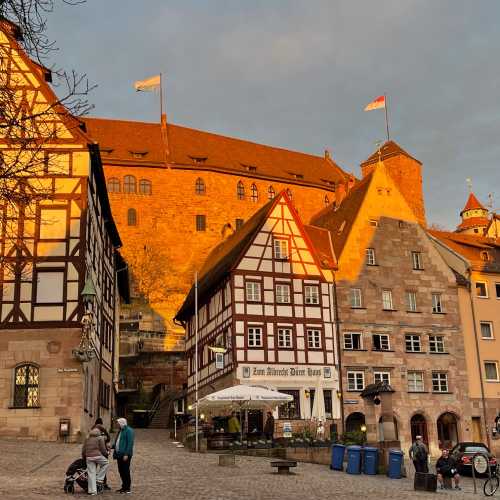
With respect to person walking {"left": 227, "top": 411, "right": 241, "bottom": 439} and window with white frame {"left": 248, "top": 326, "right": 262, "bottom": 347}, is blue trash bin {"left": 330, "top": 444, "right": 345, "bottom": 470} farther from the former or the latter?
window with white frame {"left": 248, "top": 326, "right": 262, "bottom": 347}

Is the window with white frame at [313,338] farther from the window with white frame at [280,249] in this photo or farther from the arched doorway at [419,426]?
the arched doorway at [419,426]

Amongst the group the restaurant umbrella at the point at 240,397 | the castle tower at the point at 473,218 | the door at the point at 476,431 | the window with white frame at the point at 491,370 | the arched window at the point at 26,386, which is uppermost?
the castle tower at the point at 473,218

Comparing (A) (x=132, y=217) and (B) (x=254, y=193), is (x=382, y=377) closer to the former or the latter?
(A) (x=132, y=217)

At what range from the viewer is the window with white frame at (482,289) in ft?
150

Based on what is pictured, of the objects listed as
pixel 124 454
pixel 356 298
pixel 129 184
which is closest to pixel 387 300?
pixel 356 298

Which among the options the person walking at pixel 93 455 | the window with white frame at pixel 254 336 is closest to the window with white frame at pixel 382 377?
the window with white frame at pixel 254 336

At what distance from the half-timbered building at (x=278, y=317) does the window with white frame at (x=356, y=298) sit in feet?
4.70

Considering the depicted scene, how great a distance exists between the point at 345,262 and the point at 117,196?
37.3 m

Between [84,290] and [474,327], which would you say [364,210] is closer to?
[474,327]

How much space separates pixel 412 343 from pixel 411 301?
7.89ft

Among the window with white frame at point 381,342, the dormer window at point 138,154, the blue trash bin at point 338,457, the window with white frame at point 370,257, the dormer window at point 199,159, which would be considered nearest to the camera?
the blue trash bin at point 338,457

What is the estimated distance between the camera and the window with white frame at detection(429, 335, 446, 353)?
43.1 m

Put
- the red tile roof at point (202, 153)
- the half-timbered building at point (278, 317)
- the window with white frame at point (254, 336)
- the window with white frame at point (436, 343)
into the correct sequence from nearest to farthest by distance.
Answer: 1. the half-timbered building at point (278, 317)
2. the window with white frame at point (254, 336)
3. the window with white frame at point (436, 343)
4. the red tile roof at point (202, 153)

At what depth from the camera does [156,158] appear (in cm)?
7744
